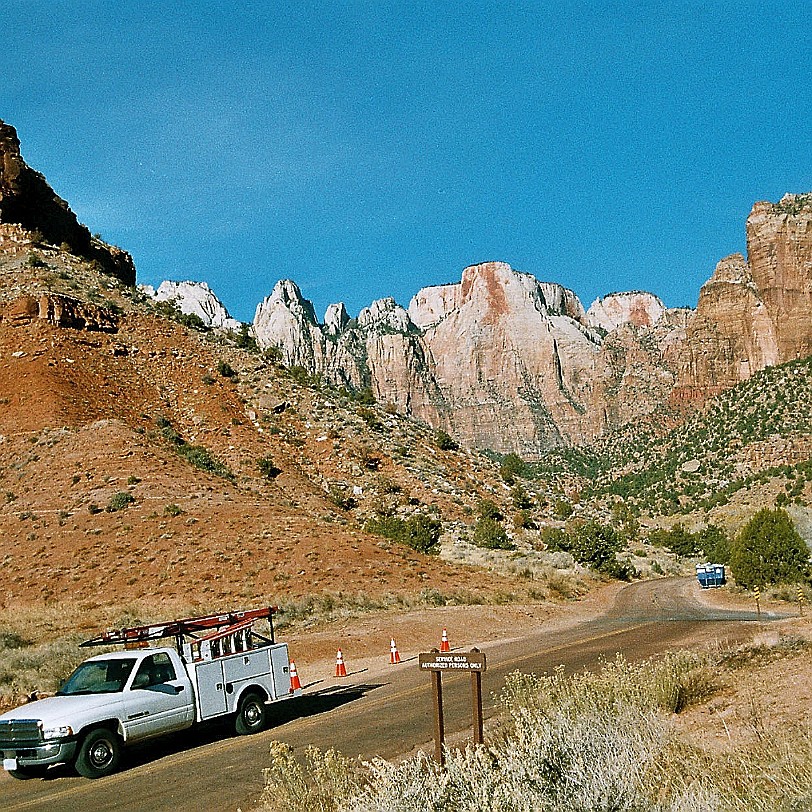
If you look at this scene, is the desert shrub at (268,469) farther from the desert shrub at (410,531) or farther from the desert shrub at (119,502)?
the desert shrub at (119,502)

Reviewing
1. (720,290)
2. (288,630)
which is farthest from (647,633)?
(720,290)

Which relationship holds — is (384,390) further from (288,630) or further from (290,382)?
(288,630)

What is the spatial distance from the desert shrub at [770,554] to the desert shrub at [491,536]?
11.5 m

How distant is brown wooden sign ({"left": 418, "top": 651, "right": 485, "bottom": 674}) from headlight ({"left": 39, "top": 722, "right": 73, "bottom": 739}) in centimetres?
537

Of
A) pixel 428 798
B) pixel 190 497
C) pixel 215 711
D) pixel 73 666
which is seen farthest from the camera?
pixel 190 497

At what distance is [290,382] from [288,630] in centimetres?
3250

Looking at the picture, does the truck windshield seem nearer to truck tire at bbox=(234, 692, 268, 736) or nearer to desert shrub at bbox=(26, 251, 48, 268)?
truck tire at bbox=(234, 692, 268, 736)

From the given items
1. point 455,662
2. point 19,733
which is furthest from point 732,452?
point 455,662

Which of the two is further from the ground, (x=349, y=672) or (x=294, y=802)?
(x=294, y=802)

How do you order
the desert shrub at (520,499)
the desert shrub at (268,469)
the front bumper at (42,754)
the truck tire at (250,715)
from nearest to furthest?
1. the front bumper at (42,754)
2. the truck tire at (250,715)
3. the desert shrub at (268,469)
4. the desert shrub at (520,499)

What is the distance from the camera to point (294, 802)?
238 inches

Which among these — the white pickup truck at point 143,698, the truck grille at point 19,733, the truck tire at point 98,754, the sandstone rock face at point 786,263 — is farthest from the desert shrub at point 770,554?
the sandstone rock face at point 786,263

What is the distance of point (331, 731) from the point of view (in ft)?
40.1

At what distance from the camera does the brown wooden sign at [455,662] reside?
7239 millimetres
